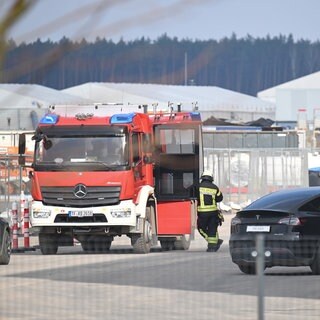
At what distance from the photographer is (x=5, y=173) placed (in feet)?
107

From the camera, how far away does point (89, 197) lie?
23.8 meters

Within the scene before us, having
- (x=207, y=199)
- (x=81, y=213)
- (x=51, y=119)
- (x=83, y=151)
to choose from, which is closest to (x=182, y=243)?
(x=207, y=199)

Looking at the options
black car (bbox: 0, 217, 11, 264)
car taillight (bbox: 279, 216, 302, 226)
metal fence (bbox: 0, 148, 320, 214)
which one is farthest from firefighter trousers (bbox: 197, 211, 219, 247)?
metal fence (bbox: 0, 148, 320, 214)

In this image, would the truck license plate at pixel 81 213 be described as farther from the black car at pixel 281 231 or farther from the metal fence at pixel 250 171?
the metal fence at pixel 250 171

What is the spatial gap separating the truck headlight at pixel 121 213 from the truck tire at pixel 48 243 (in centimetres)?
137

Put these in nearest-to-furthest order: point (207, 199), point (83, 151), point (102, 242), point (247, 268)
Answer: point (247, 268), point (83, 151), point (207, 199), point (102, 242)

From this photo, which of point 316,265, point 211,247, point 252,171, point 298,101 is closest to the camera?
point 316,265

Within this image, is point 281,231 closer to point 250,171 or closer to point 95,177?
point 95,177

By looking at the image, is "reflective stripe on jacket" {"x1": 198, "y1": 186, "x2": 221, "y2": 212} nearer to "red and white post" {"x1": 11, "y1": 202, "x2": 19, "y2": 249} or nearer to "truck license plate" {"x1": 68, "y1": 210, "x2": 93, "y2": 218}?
"truck license plate" {"x1": 68, "y1": 210, "x2": 93, "y2": 218}

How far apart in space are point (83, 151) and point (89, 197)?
116 centimetres

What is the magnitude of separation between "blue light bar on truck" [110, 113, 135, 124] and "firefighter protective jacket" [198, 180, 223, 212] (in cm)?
199

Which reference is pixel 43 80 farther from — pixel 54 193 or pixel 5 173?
pixel 5 173

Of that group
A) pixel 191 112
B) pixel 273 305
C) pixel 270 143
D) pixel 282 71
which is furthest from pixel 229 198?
pixel 282 71

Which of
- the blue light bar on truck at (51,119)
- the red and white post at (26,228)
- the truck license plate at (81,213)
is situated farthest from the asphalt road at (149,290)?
the red and white post at (26,228)
